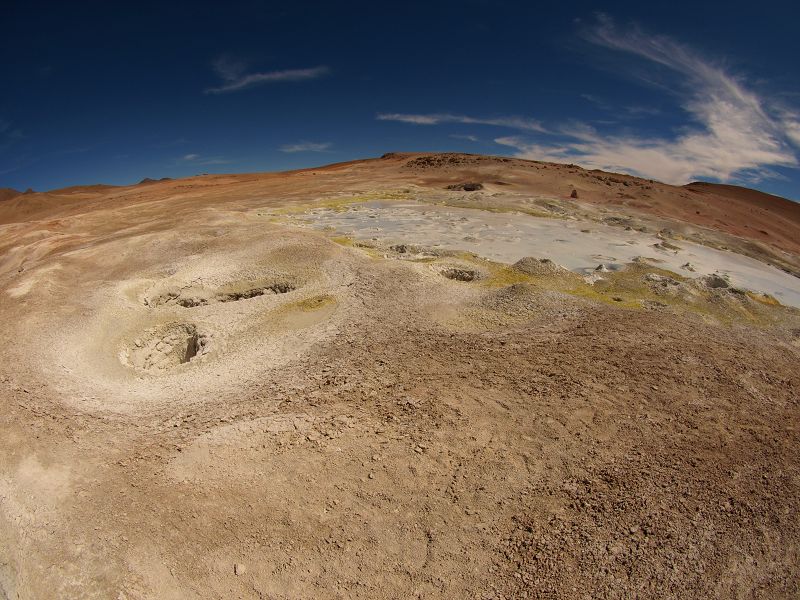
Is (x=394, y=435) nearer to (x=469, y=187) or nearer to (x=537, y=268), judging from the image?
(x=537, y=268)

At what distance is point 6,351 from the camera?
11.2 m

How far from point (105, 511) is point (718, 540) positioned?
9188 millimetres

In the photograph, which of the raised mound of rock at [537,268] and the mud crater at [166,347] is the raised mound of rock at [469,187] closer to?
the raised mound of rock at [537,268]

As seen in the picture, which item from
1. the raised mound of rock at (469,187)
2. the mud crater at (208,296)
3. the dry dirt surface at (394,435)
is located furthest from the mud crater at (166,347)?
the raised mound of rock at (469,187)

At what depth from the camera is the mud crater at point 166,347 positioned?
11930 millimetres

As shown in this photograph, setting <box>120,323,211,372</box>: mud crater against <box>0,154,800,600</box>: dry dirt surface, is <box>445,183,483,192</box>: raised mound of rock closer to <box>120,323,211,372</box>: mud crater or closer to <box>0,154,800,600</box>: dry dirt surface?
<box>0,154,800,600</box>: dry dirt surface

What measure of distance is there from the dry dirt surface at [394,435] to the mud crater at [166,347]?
0.06 meters

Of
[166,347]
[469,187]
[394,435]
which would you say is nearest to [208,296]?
[166,347]

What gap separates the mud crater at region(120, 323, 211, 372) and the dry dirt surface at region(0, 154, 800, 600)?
0.06 m

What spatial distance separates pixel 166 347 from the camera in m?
→ 12.6

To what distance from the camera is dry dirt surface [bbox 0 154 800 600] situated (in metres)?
6.07

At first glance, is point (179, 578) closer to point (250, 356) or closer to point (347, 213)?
point (250, 356)

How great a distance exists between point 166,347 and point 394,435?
8.00 m

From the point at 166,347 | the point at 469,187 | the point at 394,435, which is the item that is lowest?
the point at 166,347
